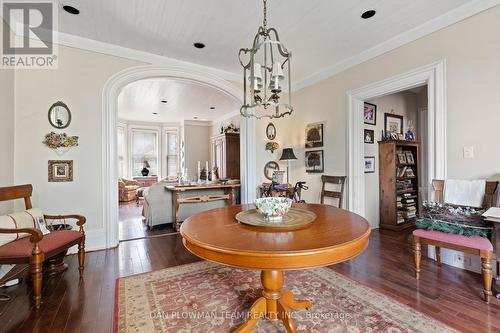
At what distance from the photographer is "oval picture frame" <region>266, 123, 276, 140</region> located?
4797 mm

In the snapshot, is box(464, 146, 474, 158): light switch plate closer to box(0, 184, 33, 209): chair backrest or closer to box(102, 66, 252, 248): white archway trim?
box(102, 66, 252, 248): white archway trim

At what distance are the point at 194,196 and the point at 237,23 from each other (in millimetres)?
2842

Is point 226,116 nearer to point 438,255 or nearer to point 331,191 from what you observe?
point 331,191

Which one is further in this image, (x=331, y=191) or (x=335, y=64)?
(x=331, y=191)

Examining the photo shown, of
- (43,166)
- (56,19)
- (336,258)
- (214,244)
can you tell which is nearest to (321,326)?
(336,258)

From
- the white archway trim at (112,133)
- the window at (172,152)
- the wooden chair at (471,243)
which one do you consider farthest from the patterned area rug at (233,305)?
the window at (172,152)

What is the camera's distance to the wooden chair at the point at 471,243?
191cm

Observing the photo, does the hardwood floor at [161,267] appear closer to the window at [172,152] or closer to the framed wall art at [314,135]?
the framed wall art at [314,135]

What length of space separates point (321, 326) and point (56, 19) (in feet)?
13.2

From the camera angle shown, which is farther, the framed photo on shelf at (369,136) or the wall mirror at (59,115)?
the framed photo on shelf at (369,136)

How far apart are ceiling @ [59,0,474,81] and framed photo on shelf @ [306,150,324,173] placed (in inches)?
66.1

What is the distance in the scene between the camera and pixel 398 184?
4.11 meters

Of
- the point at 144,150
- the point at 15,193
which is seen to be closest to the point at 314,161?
the point at 15,193

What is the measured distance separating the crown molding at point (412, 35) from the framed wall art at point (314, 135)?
0.85m
